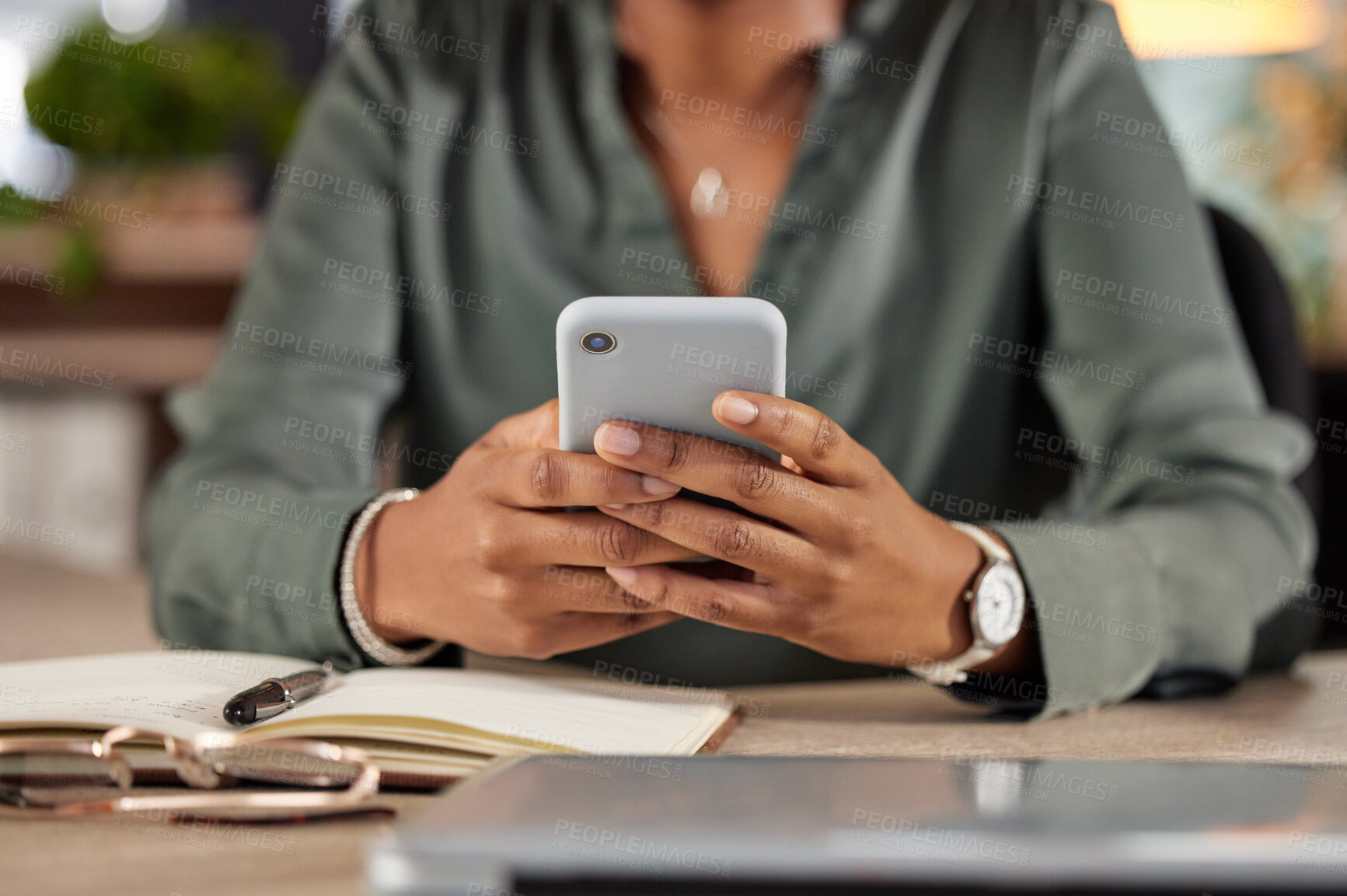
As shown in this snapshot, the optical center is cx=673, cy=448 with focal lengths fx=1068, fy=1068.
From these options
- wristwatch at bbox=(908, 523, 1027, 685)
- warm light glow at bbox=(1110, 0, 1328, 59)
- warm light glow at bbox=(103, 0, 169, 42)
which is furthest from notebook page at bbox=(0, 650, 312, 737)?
warm light glow at bbox=(1110, 0, 1328, 59)

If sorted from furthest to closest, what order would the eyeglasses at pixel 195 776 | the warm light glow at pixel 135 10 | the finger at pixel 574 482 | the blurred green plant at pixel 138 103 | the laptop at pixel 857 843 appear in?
the warm light glow at pixel 135 10
the blurred green plant at pixel 138 103
the finger at pixel 574 482
the eyeglasses at pixel 195 776
the laptop at pixel 857 843

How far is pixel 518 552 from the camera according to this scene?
1.87ft

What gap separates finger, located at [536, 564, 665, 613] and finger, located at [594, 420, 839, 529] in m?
0.08

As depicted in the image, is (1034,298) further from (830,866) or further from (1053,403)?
(830,866)

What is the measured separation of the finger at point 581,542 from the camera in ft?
1.80

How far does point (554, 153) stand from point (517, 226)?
0.08m

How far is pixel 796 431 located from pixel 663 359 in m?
0.07

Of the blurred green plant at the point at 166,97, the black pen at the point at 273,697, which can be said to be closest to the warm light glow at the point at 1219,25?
the blurred green plant at the point at 166,97

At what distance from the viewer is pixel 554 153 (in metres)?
0.97

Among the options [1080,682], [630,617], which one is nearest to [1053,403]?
[1080,682]

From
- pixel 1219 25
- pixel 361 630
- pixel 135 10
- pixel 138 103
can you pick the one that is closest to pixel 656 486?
pixel 361 630

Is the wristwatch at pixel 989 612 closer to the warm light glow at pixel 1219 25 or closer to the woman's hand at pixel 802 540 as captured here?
the woman's hand at pixel 802 540

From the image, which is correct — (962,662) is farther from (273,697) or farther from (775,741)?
(273,697)

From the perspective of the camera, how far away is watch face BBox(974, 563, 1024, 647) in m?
0.60
